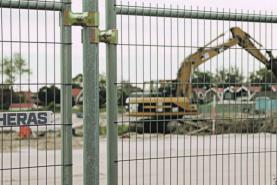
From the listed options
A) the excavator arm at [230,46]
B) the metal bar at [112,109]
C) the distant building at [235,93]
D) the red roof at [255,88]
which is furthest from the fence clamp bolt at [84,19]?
the red roof at [255,88]

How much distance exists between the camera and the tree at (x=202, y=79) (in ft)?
18.3

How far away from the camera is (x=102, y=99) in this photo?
7246 millimetres

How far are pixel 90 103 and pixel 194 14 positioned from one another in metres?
1.62

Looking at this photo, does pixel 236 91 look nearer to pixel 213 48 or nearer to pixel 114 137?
pixel 213 48

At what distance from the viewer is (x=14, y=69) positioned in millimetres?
5180

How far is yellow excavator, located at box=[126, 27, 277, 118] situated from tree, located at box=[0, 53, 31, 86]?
1093mm

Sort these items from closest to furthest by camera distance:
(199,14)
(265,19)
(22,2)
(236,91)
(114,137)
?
(22,2) < (114,137) < (199,14) < (265,19) < (236,91)

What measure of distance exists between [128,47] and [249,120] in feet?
6.55

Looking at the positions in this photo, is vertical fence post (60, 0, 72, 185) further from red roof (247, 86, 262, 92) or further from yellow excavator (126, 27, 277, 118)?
red roof (247, 86, 262, 92)

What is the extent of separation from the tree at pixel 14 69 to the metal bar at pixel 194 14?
861 millimetres

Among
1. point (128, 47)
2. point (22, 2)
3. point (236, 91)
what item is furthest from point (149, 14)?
point (236, 91)

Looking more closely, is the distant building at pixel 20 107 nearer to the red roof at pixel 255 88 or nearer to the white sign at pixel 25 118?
the white sign at pixel 25 118

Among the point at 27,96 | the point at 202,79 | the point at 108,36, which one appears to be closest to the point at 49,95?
the point at 27,96

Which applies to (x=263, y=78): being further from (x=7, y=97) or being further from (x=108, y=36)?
(x=7, y=97)
